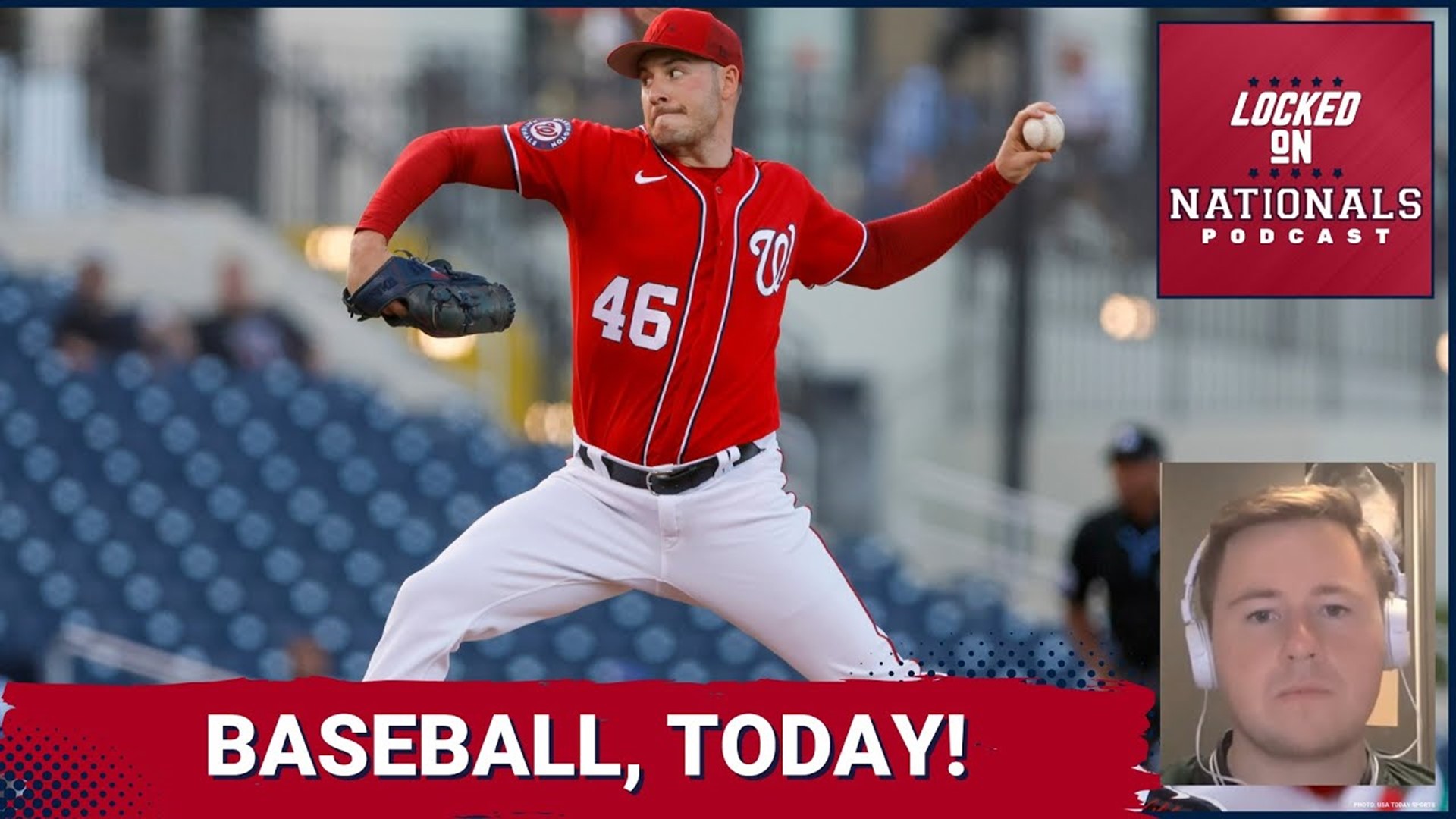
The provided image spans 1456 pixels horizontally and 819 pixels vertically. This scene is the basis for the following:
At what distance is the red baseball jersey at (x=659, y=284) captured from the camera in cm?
481

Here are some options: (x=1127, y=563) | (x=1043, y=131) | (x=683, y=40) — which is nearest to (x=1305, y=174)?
(x=1043, y=131)

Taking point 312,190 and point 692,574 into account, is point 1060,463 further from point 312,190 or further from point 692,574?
point 692,574

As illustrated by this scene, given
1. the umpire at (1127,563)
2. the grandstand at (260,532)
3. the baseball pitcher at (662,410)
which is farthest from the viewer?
the grandstand at (260,532)

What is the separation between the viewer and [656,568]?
4898mm

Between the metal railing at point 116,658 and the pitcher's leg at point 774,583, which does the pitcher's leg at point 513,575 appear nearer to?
the pitcher's leg at point 774,583

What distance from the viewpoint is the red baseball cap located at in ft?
15.6

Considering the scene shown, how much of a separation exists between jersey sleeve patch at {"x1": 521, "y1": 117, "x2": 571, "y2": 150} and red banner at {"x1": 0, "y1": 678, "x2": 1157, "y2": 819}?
1152 millimetres

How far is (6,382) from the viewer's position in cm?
1098

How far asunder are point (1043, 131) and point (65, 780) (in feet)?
8.35

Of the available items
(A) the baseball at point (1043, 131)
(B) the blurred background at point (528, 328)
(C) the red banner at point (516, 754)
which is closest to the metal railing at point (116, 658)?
(B) the blurred background at point (528, 328)

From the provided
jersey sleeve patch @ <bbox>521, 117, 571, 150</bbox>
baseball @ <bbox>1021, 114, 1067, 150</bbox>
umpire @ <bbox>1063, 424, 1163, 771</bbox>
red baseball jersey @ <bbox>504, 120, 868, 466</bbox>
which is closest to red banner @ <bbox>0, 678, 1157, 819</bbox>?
red baseball jersey @ <bbox>504, 120, 868, 466</bbox>

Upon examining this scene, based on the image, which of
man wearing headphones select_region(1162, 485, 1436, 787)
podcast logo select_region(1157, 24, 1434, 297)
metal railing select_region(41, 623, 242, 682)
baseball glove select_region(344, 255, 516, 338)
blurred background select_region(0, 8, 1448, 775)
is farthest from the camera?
→ blurred background select_region(0, 8, 1448, 775)

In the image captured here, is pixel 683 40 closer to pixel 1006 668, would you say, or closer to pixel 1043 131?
pixel 1043 131

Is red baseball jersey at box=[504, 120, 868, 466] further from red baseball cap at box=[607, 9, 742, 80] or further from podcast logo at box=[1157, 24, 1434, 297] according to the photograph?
podcast logo at box=[1157, 24, 1434, 297]
